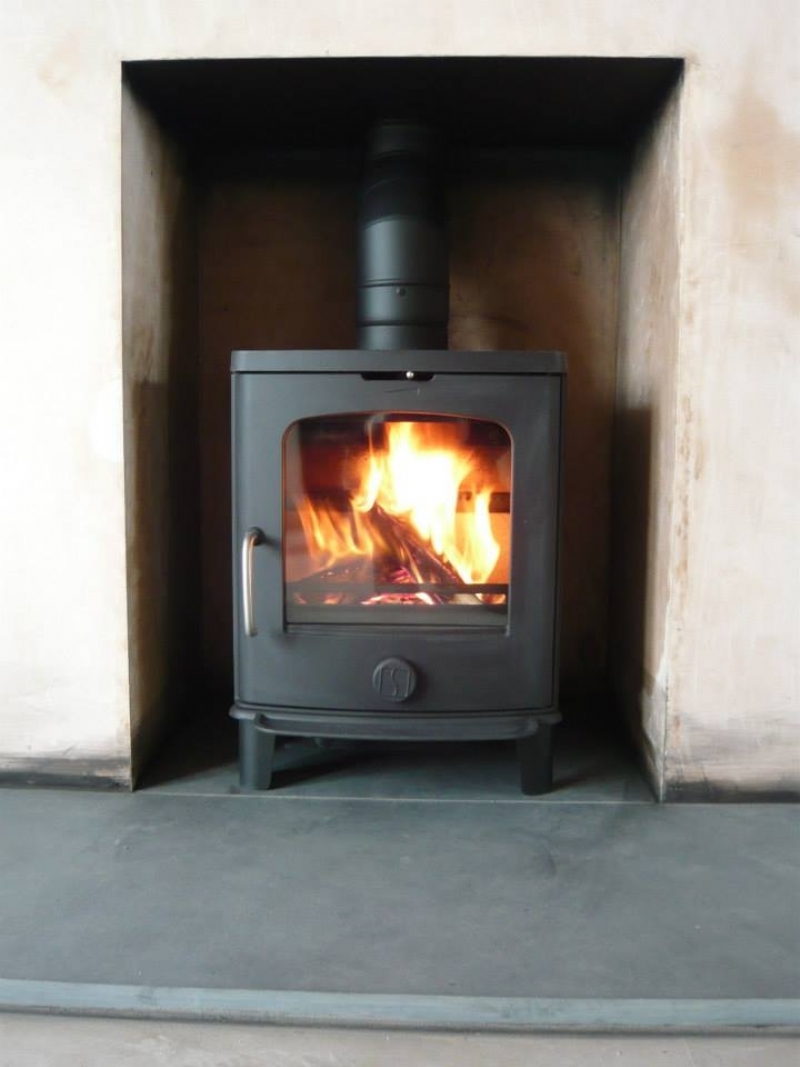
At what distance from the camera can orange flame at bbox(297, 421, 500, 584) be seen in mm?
1666

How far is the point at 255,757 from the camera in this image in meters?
1.71

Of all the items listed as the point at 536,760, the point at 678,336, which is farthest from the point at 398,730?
the point at 678,336

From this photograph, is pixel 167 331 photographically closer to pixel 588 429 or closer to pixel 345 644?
pixel 345 644

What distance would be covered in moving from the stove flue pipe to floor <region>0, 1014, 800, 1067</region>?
1.12 metres

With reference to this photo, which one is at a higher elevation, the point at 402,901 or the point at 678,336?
the point at 678,336

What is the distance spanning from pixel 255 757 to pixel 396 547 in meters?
0.44

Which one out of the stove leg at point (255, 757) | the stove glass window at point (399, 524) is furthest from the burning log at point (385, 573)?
the stove leg at point (255, 757)

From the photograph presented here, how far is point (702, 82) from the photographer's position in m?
1.57

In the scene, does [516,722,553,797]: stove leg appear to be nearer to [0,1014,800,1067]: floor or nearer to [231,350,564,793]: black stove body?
[231,350,564,793]: black stove body

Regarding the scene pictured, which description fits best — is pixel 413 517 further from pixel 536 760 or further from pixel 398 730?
pixel 536 760

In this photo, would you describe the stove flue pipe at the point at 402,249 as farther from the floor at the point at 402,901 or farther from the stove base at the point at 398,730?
the floor at the point at 402,901

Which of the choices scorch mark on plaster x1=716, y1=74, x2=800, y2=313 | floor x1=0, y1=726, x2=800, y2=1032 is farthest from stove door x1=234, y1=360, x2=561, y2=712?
scorch mark on plaster x1=716, y1=74, x2=800, y2=313

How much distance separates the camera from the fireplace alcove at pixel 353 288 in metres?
1.71

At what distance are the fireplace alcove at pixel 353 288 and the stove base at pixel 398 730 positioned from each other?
0.20 meters
